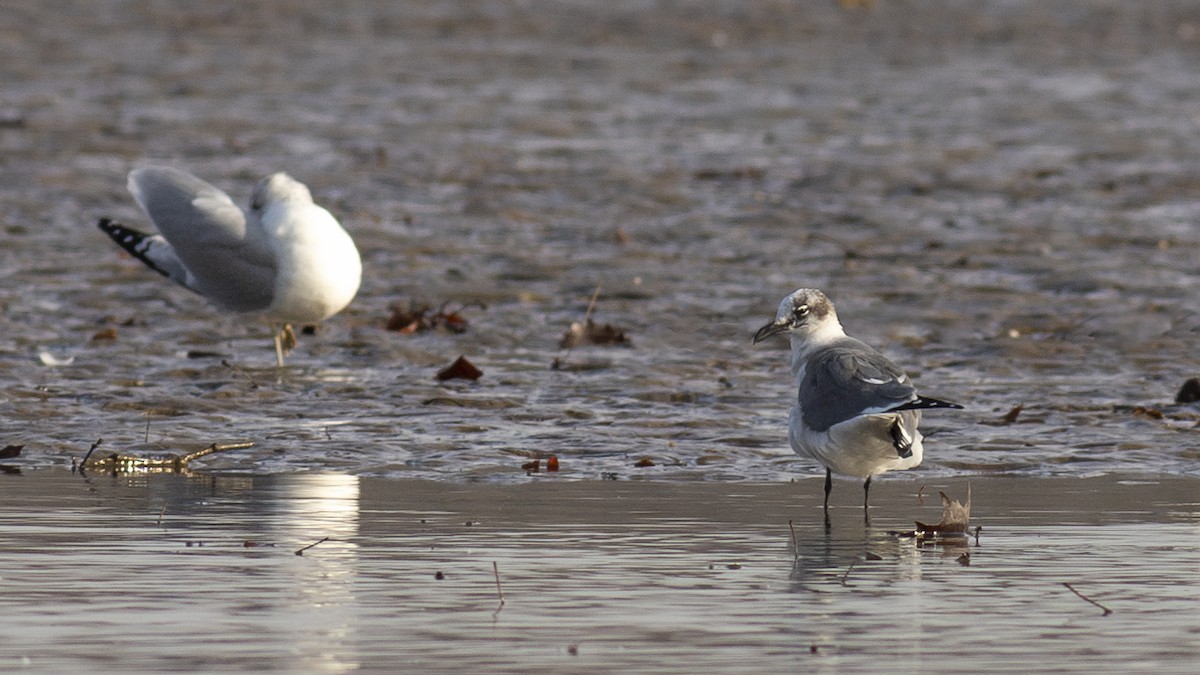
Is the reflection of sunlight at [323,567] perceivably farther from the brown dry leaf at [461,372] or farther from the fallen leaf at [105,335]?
the fallen leaf at [105,335]

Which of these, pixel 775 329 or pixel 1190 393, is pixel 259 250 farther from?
pixel 1190 393

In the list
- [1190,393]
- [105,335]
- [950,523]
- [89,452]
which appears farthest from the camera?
[105,335]

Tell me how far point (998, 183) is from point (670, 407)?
7.27 m

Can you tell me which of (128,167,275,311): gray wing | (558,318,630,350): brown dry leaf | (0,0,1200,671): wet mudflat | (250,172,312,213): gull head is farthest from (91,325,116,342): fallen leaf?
(558,318,630,350): brown dry leaf

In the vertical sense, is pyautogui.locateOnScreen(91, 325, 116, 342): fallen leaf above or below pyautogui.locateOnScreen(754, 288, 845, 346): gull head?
below

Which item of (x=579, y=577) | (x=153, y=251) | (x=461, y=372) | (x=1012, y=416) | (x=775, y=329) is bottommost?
(x=579, y=577)

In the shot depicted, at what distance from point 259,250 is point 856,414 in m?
4.64

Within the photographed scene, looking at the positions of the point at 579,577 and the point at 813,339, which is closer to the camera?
the point at 579,577

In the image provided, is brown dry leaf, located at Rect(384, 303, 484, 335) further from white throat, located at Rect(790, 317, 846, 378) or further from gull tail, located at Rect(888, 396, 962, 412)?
gull tail, located at Rect(888, 396, 962, 412)

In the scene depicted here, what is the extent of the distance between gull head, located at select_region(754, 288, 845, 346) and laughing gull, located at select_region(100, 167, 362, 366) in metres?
3.18

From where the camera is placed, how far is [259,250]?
1084 centimetres

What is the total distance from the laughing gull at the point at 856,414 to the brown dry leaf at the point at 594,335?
323 centimetres

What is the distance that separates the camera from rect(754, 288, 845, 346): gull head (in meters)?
7.99

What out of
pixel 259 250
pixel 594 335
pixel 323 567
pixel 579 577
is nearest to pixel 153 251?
pixel 259 250
